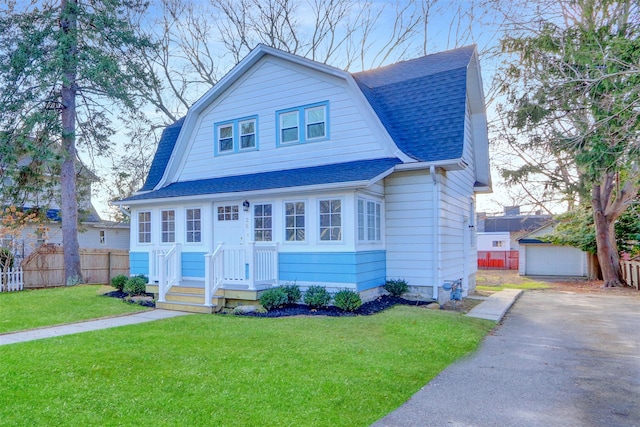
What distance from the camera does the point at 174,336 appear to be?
6.50 meters

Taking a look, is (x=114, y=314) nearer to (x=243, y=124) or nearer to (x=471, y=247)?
(x=243, y=124)

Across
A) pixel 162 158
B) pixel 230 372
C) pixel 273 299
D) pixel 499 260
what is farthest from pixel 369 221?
pixel 499 260

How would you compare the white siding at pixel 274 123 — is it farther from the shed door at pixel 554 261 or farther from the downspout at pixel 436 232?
the shed door at pixel 554 261

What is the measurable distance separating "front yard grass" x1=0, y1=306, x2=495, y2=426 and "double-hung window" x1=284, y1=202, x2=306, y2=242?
2.58 meters

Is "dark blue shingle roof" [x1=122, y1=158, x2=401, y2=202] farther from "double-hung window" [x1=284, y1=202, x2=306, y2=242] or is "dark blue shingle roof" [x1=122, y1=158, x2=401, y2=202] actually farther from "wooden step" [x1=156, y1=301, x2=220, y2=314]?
"wooden step" [x1=156, y1=301, x2=220, y2=314]

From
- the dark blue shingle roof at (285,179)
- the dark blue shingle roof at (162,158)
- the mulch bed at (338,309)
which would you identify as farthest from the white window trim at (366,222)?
the dark blue shingle roof at (162,158)

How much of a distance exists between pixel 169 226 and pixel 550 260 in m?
21.2

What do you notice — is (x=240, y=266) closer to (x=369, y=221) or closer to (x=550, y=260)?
(x=369, y=221)

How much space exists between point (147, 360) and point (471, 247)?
37.1 feet

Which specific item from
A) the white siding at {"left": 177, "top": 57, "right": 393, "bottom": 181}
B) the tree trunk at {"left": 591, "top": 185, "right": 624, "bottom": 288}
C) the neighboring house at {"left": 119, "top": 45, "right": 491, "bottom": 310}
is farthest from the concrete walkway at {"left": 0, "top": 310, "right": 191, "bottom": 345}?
the tree trunk at {"left": 591, "top": 185, "right": 624, "bottom": 288}

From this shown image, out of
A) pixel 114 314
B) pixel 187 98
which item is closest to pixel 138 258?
pixel 114 314

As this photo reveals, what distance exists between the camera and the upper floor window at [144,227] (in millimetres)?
11961

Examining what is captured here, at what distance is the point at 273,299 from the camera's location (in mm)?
8820

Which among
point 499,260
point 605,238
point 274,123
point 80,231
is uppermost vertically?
point 274,123
